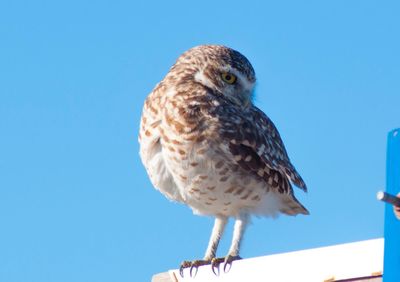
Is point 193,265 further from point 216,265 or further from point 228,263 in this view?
point 228,263

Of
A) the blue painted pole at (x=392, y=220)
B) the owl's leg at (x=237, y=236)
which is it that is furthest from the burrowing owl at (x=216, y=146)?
the blue painted pole at (x=392, y=220)

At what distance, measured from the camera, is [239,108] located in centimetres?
830

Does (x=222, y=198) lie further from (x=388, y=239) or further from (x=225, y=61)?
(x=388, y=239)

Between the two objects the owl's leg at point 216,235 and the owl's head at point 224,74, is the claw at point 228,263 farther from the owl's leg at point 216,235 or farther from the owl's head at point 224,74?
the owl's head at point 224,74

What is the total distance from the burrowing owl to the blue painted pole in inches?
110

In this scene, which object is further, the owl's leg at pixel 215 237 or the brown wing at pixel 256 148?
the owl's leg at pixel 215 237

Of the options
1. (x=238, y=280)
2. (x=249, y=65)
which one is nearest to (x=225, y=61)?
(x=249, y=65)

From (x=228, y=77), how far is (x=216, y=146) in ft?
2.49

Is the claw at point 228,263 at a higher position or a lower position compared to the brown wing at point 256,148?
lower

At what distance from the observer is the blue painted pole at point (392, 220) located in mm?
4672

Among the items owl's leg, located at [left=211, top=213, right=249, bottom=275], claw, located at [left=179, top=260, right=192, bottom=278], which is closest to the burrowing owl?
owl's leg, located at [left=211, top=213, right=249, bottom=275]

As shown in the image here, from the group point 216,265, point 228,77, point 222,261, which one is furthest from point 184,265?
point 228,77

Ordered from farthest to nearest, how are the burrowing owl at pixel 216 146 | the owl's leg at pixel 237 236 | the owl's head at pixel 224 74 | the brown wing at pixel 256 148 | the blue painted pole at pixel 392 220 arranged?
the owl's head at pixel 224 74 → the brown wing at pixel 256 148 → the burrowing owl at pixel 216 146 → the owl's leg at pixel 237 236 → the blue painted pole at pixel 392 220

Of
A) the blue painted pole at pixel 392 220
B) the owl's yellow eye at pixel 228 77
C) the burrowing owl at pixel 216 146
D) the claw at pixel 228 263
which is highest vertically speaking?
the owl's yellow eye at pixel 228 77
